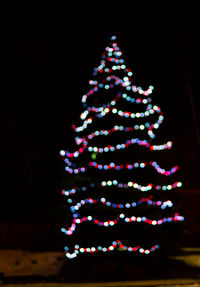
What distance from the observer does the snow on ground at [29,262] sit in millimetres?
6897

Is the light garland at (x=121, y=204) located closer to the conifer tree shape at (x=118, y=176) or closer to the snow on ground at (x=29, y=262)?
the conifer tree shape at (x=118, y=176)

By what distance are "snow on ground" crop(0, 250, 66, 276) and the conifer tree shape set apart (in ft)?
2.19

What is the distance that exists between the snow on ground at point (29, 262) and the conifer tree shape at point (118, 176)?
67 cm

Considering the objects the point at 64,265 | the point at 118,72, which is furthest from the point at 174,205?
the point at 118,72

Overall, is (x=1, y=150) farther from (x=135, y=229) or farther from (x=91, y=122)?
(x=135, y=229)

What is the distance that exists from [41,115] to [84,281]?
7141mm

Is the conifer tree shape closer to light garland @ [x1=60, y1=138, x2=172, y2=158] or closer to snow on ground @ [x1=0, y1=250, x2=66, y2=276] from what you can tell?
light garland @ [x1=60, y1=138, x2=172, y2=158]

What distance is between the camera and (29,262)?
7805 millimetres

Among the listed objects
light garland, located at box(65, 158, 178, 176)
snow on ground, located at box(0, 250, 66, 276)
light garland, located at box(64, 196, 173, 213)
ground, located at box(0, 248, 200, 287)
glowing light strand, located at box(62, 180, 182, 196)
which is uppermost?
light garland, located at box(65, 158, 178, 176)

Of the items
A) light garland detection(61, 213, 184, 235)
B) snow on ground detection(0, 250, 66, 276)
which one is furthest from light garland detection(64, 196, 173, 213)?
snow on ground detection(0, 250, 66, 276)

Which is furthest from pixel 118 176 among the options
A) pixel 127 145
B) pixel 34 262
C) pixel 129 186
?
pixel 34 262

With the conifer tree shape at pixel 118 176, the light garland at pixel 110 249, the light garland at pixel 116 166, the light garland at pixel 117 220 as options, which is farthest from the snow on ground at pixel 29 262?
the light garland at pixel 116 166

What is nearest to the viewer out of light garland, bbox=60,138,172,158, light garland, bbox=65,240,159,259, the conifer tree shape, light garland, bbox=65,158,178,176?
light garland, bbox=65,240,159,259

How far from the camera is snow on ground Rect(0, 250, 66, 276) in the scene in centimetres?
690
